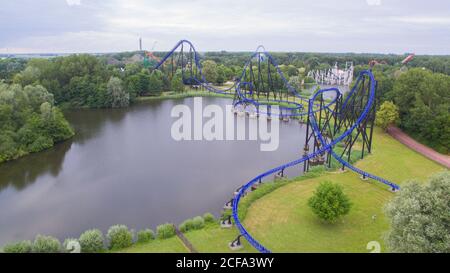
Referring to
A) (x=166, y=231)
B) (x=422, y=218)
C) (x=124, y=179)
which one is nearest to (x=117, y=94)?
(x=124, y=179)

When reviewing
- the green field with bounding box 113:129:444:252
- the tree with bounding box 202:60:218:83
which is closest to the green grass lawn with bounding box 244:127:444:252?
the green field with bounding box 113:129:444:252

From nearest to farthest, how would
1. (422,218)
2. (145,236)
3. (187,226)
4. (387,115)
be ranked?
(422,218)
(145,236)
(187,226)
(387,115)

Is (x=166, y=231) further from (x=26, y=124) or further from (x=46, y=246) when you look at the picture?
(x=26, y=124)

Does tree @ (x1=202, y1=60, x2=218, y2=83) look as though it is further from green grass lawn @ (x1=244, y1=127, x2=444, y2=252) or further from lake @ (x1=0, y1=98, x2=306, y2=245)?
green grass lawn @ (x1=244, y1=127, x2=444, y2=252)

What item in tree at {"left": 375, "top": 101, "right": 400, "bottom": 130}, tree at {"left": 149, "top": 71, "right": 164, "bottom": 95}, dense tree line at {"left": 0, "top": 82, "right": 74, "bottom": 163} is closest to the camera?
dense tree line at {"left": 0, "top": 82, "right": 74, "bottom": 163}

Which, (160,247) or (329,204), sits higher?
(329,204)
